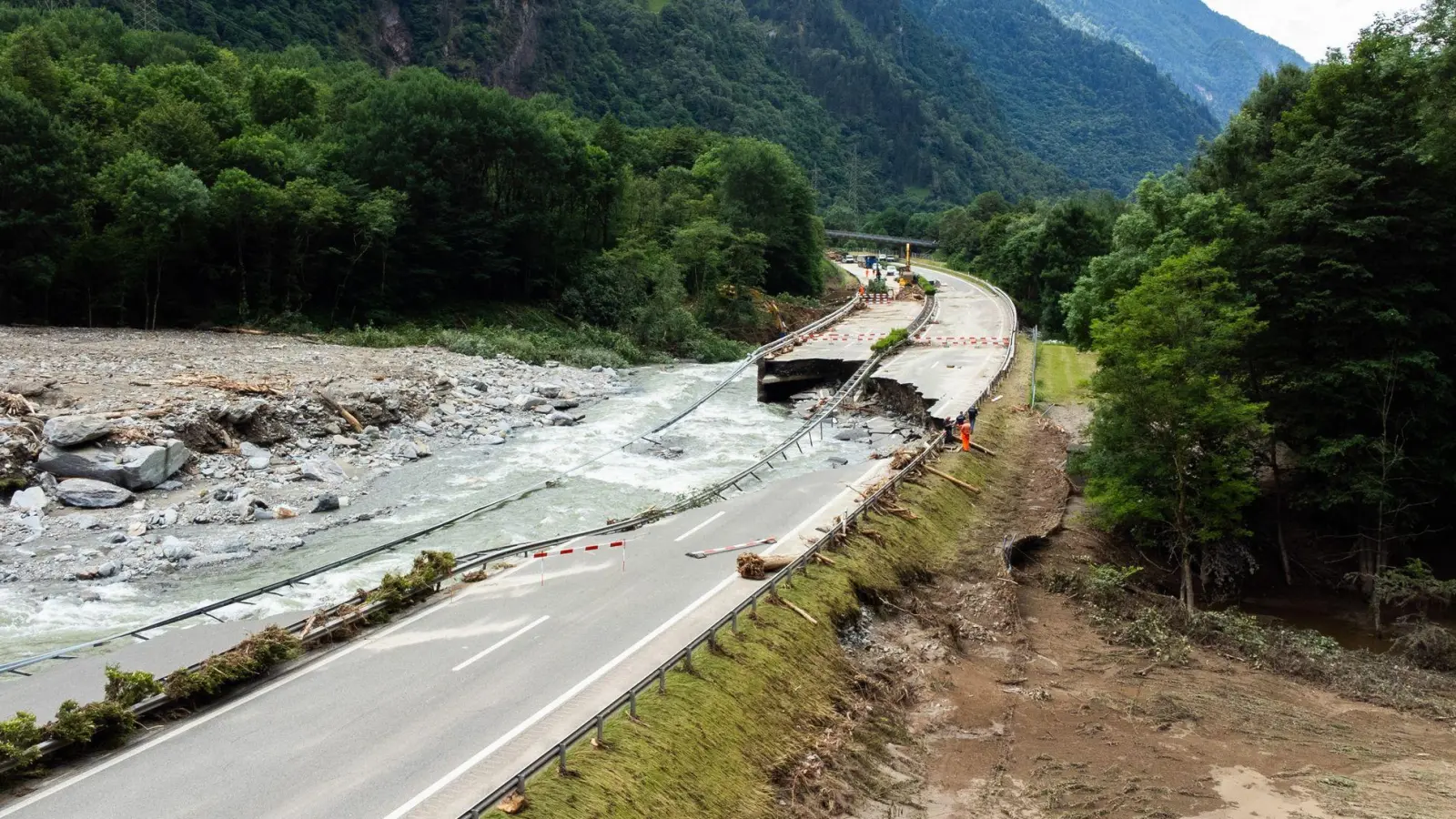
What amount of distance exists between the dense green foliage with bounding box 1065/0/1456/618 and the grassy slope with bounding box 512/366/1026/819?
11.2 meters

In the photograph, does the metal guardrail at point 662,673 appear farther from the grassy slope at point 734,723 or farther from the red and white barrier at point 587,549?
the red and white barrier at point 587,549

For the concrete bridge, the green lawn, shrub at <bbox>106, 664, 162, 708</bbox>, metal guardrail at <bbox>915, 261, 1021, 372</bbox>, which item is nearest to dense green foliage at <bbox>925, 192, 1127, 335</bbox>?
metal guardrail at <bbox>915, 261, 1021, 372</bbox>

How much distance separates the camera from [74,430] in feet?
83.1

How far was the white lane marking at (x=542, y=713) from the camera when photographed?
11.9 metres

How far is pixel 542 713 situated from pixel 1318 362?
24655 mm

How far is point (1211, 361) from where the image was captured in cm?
2517

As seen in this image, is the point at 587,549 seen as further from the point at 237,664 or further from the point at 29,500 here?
the point at 29,500

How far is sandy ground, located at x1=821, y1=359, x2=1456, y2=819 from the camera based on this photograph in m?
15.4

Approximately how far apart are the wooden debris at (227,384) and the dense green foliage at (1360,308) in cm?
2642

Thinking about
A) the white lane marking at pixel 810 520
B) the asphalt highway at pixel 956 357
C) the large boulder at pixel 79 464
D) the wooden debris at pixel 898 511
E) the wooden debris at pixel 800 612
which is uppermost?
the asphalt highway at pixel 956 357

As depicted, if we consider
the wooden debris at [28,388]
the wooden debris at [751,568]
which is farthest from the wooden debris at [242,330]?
the wooden debris at [751,568]

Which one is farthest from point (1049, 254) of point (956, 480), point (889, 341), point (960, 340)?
point (956, 480)

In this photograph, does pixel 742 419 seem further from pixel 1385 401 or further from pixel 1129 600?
pixel 1385 401

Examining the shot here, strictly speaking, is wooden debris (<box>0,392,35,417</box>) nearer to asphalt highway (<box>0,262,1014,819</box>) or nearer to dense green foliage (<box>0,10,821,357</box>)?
asphalt highway (<box>0,262,1014,819</box>)
